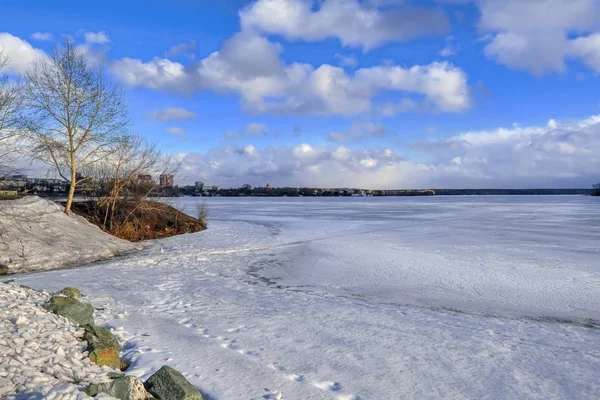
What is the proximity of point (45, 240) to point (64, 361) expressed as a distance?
32.4 feet

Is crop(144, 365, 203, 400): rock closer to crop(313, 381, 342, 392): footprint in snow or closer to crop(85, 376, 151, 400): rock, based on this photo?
crop(85, 376, 151, 400): rock

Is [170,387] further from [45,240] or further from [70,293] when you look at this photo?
[45,240]

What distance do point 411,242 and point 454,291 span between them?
7.58 m

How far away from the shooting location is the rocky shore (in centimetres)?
360

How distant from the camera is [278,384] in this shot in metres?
4.37

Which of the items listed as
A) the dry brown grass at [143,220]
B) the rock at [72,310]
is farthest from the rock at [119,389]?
the dry brown grass at [143,220]

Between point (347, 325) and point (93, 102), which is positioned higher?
point (93, 102)

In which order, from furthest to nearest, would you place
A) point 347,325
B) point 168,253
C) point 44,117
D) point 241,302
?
1. point 44,117
2. point 168,253
3. point 241,302
4. point 347,325

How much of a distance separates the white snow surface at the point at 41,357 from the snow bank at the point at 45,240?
253 inches

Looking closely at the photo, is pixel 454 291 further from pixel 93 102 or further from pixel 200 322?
pixel 93 102

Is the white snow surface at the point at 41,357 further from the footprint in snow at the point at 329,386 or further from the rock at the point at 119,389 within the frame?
the footprint in snow at the point at 329,386

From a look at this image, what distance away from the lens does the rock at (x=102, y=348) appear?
454cm

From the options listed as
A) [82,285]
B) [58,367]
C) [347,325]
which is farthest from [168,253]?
[58,367]

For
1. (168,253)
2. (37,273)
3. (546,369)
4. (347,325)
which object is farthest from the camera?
(168,253)
